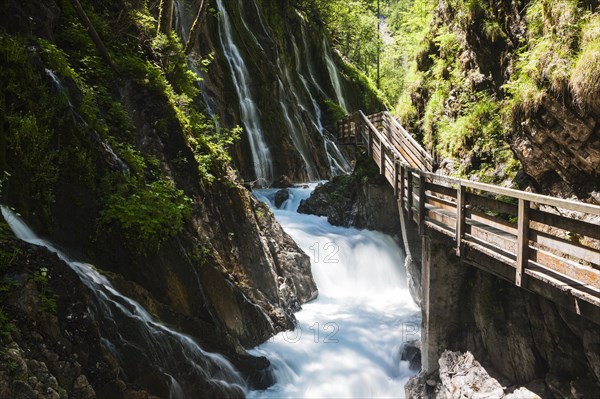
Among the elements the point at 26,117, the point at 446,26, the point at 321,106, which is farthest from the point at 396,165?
the point at 321,106

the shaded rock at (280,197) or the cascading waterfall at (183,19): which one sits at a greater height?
the cascading waterfall at (183,19)

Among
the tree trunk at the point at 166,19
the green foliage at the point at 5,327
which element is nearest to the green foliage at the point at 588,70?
the green foliage at the point at 5,327

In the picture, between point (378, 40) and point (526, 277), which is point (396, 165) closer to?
point (526, 277)

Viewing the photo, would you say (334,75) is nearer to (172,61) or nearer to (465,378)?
(172,61)

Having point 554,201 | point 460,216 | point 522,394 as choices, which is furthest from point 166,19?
point 522,394

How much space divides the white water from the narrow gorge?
0.07 metres

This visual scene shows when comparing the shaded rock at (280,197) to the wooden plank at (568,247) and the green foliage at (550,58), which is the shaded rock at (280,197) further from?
the wooden plank at (568,247)

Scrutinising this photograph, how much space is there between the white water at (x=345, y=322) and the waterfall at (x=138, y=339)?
1.45m

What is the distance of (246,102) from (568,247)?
1711 centimetres

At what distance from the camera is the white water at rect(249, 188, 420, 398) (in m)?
8.90

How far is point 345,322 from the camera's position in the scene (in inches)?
457

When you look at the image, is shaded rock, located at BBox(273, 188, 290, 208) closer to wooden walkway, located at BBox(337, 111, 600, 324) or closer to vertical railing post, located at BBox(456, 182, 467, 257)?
wooden walkway, located at BBox(337, 111, 600, 324)

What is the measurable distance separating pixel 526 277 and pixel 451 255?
2959 mm

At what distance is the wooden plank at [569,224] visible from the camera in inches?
173
